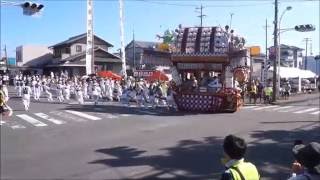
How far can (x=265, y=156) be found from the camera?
41.2 feet

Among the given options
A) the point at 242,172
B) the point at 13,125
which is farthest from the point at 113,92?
the point at 242,172

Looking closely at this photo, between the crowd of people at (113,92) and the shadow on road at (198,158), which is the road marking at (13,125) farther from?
the shadow on road at (198,158)

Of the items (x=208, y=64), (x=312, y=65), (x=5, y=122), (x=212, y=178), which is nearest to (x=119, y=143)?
(x=212, y=178)

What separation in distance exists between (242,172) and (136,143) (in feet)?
33.8

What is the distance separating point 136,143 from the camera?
563 inches

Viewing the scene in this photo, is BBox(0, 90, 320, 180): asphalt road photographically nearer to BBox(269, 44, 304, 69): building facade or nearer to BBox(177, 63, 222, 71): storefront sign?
BBox(177, 63, 222, 71): storefront sign

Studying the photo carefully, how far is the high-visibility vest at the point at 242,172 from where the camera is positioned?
4.10 meters

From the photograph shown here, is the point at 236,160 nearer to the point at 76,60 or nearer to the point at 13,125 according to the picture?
the point at 13,125

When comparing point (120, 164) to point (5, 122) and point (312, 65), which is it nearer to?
point (5, 122)

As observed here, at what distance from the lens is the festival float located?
25.8 metres

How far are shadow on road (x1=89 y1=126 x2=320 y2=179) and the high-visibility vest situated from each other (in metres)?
5.93

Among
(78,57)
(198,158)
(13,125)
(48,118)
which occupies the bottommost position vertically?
(198,158)

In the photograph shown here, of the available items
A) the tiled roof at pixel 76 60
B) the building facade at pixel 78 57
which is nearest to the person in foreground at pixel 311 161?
the building facade at pixel 78 57

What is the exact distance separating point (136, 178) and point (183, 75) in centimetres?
1877
